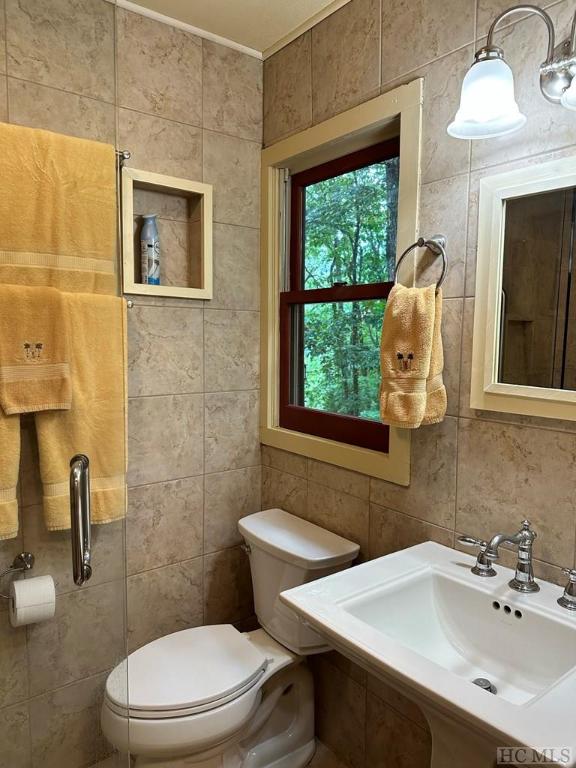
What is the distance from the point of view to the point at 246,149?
1.97 meters

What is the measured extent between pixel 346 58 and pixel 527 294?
1004 mm

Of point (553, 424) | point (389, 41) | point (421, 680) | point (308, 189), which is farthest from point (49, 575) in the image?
point (389, 41)

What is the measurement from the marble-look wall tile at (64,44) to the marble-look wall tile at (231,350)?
0.80 m

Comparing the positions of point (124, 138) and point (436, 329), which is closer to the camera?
point (436, 329)

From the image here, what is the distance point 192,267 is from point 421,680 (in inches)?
59.4

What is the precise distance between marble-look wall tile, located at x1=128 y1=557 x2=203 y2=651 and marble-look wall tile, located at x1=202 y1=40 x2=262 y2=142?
1632 millimetres

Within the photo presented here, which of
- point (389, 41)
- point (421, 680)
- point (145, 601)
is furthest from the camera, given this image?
point (145, 601)

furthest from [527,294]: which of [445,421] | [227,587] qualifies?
[227,587]

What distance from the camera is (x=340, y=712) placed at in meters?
1.76

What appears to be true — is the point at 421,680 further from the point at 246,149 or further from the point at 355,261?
the point at 246,149

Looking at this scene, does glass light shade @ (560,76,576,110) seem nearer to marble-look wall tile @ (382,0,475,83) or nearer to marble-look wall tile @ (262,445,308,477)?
marble-look wall tile @ (382,0,475,83)

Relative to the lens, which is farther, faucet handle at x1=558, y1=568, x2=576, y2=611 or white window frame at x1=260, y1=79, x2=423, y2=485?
white window frame at x1=260, y1=79, x2=423, y2=485

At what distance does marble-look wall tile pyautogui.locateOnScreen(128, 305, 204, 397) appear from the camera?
5.74 feet

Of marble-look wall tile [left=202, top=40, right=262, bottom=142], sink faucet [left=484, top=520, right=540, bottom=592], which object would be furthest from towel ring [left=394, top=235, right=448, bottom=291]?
marble-look wall tile [left=202, top=40, right=262, bottom=142]
